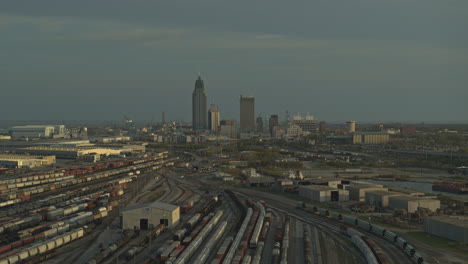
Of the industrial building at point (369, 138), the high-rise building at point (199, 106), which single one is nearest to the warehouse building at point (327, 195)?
the industrial building at point (369, 138)

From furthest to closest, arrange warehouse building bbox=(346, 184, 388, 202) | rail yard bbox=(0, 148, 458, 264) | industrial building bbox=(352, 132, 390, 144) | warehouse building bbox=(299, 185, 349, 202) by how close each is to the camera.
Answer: industrial building bbox=(352, 132, 390, 144) → warehouse building bbox=(346, 184, 388, 202) → warehouse building bbox=(299, 185, 349, 202) → rail yard bbox=(0, 148, 458, 264)

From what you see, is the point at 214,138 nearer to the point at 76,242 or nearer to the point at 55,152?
the point at 55,152

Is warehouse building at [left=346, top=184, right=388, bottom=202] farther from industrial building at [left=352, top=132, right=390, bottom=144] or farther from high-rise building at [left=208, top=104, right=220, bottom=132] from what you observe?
high-rise building at [left=208, top=104, right=220, bottom=132]

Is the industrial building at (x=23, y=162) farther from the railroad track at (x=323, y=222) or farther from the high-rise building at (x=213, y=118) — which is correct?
the high-rise building at (x=213, y=118)

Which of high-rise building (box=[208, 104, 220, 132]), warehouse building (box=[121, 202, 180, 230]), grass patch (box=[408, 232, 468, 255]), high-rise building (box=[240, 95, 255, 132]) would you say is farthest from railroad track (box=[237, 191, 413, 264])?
high-rise building (box=[240, 95, 255, 132])

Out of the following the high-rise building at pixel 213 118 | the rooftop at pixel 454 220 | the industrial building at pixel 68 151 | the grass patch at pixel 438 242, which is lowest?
the grass patch at pixel 438 242

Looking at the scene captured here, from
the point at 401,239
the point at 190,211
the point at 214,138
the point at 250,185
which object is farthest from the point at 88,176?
the point at 214,138
